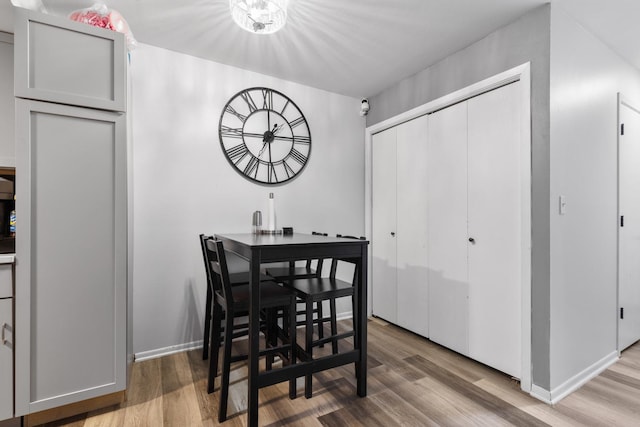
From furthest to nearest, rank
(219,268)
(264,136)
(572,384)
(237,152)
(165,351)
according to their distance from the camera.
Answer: (264,136) < (237,152) < (165,351) < (572,384) < (219,268)

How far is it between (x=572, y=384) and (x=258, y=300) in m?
2.03

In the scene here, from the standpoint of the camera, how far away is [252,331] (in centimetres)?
154

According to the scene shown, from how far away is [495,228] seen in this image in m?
2.15

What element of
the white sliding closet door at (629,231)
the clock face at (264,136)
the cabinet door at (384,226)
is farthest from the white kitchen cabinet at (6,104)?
the white sliding closet door at (629,231)

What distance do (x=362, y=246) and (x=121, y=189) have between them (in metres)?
1.40

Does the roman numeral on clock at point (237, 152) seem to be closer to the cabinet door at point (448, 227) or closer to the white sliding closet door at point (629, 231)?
the cabinet door at point (448, 227)

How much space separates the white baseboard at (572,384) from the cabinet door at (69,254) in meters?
2.39

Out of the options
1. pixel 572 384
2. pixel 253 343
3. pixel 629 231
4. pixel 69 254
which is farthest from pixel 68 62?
pixel 629 231

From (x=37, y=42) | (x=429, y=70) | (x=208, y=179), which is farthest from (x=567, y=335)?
(x=37, y=42)

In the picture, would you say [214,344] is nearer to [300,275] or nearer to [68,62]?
[300,275]

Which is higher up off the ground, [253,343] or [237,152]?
[237,152]

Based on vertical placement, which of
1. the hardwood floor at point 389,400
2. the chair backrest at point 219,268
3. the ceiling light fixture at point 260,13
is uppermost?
the ceiling light fixture at point 260,13

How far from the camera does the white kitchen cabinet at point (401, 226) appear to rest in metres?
2.75

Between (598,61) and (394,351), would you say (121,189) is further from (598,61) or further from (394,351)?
(598,61)
